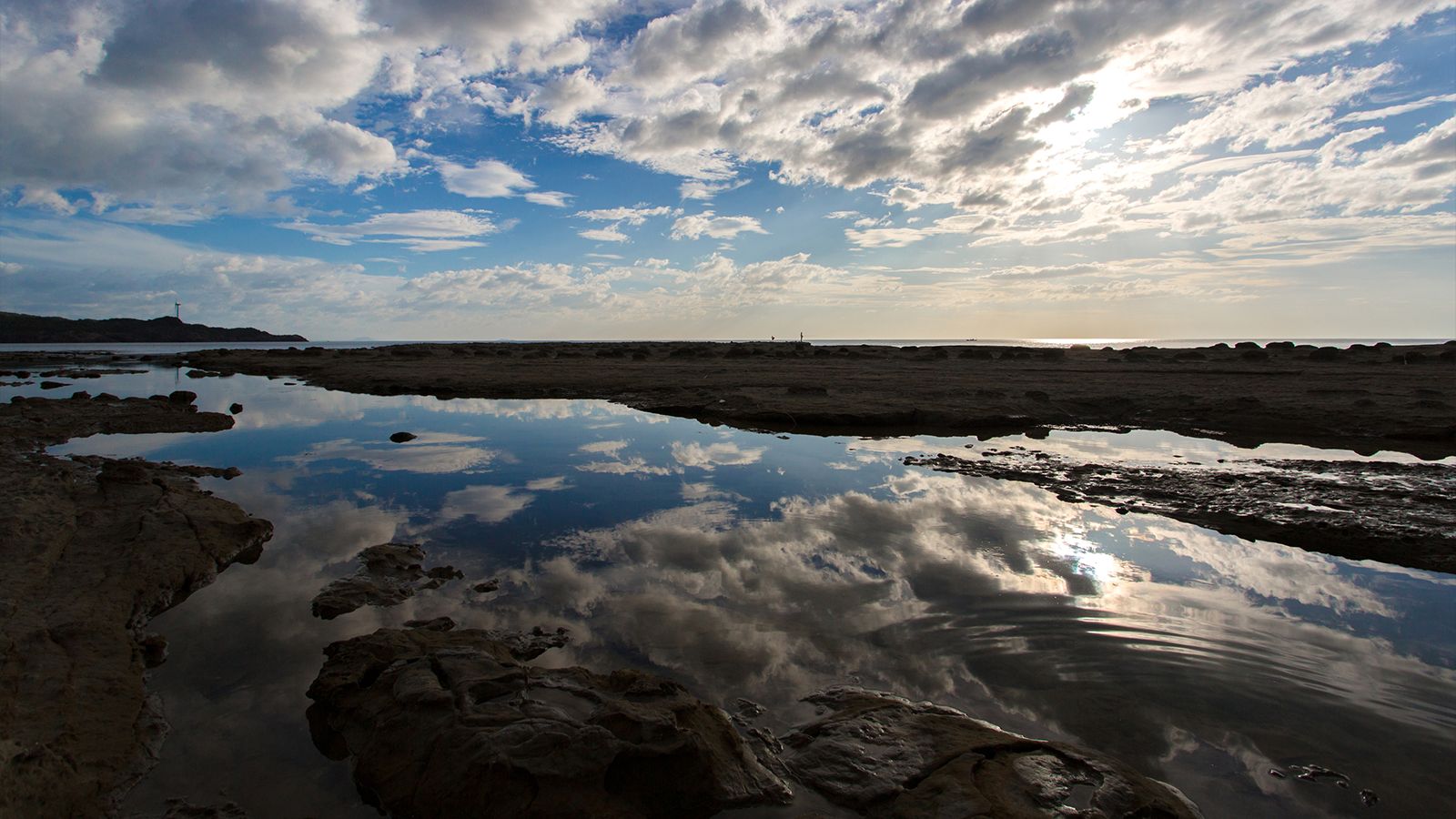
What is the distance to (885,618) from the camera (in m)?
7.20

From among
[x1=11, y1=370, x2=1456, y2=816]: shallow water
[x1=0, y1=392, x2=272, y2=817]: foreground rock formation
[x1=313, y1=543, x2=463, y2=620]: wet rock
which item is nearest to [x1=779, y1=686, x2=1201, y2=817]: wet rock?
[x1=11, y1=370, x2=1456, y2=816]: shallow water

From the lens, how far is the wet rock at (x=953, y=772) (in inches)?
161

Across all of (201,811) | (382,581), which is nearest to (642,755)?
(201,811)

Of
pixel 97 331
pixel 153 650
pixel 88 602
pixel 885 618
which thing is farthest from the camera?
pixel 97 331

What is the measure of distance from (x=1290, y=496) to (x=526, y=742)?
14103mm

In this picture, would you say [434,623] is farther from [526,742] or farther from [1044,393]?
[1044,393]

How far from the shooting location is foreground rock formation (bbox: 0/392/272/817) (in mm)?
4293

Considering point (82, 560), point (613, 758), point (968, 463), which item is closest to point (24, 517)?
point (82, 560)

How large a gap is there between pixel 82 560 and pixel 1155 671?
484 inches

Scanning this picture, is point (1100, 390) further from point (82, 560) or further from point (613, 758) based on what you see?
point (82, 560)

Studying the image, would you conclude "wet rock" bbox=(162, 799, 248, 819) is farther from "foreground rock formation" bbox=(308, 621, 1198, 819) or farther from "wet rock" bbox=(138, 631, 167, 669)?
"wet rock" bbox=(138, 631, 167, 669)

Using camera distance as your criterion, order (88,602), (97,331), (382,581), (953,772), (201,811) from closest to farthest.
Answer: (201,811)
(953,772)
(88,602)
(382,581)
(97,331)

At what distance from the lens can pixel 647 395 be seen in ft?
97.7

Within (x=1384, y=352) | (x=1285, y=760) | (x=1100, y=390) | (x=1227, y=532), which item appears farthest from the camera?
(x=1384, y=352)
